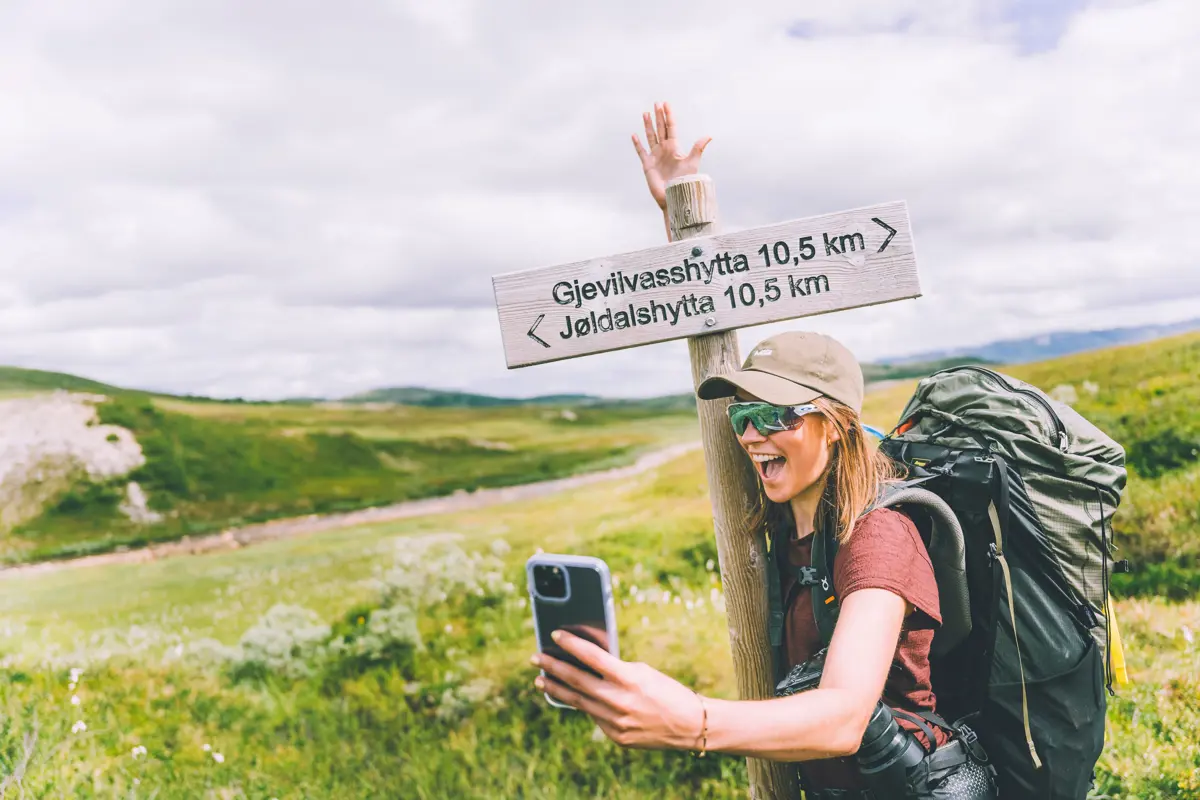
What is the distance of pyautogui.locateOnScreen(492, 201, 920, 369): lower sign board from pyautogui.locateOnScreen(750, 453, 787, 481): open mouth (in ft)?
1.91

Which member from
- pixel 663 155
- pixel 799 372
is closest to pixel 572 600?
pixel 799 372

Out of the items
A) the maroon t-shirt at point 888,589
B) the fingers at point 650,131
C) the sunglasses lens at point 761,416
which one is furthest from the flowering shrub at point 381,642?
the sunglasses lens at point 761,416

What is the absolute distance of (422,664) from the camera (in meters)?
7.61

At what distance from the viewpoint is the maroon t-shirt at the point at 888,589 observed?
2066mm

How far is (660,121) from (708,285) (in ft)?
2.67

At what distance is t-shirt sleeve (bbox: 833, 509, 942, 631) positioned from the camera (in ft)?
6.70

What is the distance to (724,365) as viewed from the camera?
3012 millimetres

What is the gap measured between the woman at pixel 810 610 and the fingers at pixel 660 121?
3.84 ft

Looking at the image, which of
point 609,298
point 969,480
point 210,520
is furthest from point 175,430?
point 969,480

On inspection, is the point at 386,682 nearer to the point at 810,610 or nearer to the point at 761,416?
the point at 810,610

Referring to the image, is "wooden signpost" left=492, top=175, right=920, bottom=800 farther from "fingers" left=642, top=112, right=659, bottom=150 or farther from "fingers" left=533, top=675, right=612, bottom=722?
"fingers" left=533, top=675, right=612, bottom=722

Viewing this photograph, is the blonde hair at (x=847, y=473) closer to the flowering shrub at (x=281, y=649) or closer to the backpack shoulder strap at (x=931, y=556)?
the backpack shoulder strap at (x=931, y=556)

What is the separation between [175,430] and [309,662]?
8262 millimetres

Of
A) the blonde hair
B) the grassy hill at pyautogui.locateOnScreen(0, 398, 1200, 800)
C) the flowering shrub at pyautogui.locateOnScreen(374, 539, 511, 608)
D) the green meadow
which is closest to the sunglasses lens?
the blonde hair
